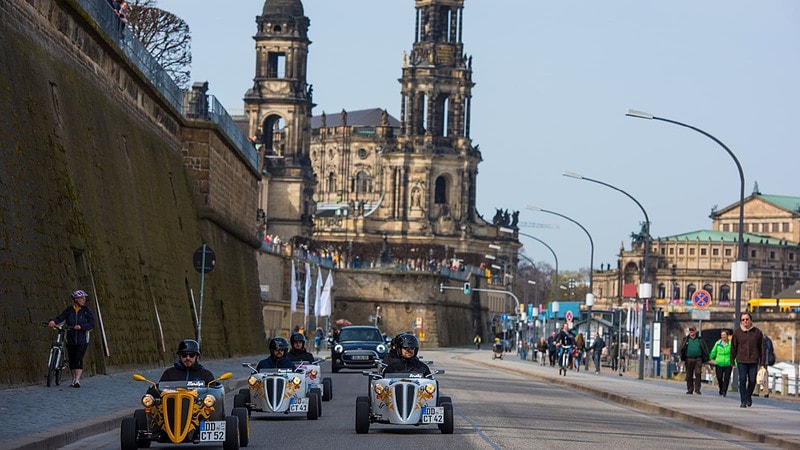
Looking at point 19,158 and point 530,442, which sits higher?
point 19,158

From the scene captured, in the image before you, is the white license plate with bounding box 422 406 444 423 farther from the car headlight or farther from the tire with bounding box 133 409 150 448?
the car headlight

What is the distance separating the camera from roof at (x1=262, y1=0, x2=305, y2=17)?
129 m

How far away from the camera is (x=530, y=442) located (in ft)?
65.2

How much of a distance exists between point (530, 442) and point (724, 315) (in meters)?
145

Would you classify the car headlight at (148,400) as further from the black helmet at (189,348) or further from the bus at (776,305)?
the bus at (776,305)

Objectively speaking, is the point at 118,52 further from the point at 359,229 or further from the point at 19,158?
the point at 359,229

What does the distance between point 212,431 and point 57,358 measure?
889 cm

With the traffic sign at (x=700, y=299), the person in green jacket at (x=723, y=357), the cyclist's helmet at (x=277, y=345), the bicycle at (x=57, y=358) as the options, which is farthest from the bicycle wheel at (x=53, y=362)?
the traffic sign at (x=700, y=299)

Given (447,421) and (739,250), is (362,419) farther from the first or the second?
(739,250)

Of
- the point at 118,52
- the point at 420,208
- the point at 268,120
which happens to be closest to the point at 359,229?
the point at 420,208

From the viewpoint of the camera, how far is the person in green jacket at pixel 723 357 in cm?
3578

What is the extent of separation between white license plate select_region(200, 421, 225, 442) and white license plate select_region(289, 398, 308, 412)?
5993mm

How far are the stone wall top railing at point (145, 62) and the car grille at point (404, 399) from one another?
14844mm

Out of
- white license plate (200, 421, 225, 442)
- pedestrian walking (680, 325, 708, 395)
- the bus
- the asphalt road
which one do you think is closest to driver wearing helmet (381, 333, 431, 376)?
the asphalt road
